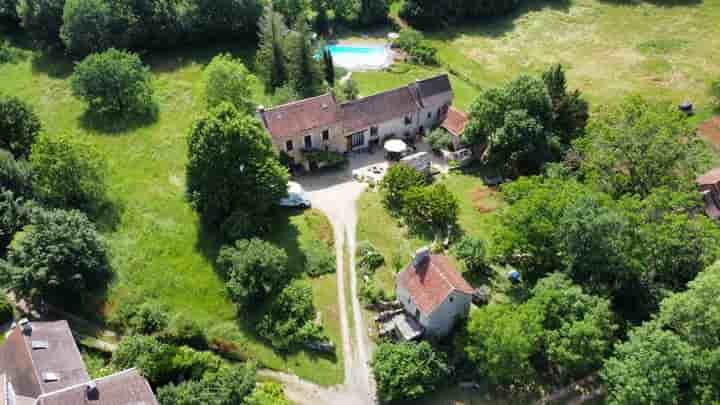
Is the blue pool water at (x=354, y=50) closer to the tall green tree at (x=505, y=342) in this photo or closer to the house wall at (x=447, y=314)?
the house wall at (x=447, y=314)

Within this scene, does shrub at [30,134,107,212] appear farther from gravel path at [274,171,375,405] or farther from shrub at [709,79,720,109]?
shrub at [709,79,720,109]

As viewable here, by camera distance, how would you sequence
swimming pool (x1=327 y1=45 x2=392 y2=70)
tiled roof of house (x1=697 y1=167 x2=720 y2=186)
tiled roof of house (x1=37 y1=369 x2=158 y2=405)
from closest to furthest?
tiled roof of house (x1=37 y1=369 x2=158 y2=405) → tiled roof of house (x1=697 y1=167 x2=720 y2=186) → swimming pool (x1=327 y1=45 x2=392 y2=70)

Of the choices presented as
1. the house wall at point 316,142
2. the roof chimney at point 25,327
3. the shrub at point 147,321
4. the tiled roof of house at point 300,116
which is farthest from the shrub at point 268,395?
the tiled roof of house at point 300,116

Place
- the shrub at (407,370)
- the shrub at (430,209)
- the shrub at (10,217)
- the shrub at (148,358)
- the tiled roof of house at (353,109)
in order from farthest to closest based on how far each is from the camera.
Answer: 1. the tiled roof of house at (353,109)
2. the shrub at (430,209)
3. the shrub at (10,217)
4. the shrub at (148,358)
5. the shrub at (407,370)

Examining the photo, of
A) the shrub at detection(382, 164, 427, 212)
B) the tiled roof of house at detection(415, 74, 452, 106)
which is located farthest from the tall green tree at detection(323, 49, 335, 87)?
the shrub at detection(382, 164, 427, 212)

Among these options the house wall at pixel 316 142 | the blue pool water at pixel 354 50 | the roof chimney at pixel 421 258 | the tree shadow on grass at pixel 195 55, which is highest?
the tree shadow on grass at pixel 195 55

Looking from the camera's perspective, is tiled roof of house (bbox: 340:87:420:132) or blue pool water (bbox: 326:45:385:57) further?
blue pool water (bbox: 326:45:385:57)

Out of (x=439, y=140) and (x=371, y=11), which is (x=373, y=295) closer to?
(x=439, y=140)

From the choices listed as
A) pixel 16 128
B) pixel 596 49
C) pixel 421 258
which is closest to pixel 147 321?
pixel 421 258
